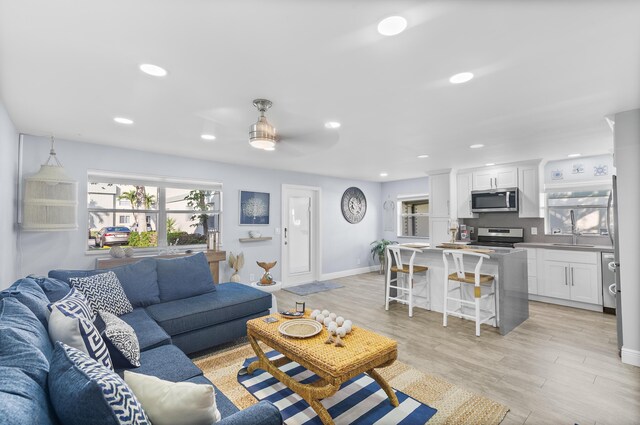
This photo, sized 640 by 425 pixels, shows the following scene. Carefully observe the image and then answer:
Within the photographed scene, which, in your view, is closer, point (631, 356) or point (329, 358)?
point (329, 358)

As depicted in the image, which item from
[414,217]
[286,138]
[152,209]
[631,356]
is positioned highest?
[286,138]

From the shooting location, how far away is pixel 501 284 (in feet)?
11.5

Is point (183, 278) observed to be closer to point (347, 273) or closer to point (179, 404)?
point (179, 404)

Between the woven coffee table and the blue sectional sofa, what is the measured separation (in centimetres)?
55

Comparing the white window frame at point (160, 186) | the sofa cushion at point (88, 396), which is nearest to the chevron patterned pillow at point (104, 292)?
the white window frame at point (160, 186)

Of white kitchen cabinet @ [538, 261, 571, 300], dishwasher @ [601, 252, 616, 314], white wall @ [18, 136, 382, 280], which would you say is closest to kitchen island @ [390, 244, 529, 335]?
white kitchen cabinet @ [538, 261, 571, 300]

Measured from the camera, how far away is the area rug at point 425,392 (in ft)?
6.63

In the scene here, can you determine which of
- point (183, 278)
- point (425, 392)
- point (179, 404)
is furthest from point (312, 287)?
point (179, 404)

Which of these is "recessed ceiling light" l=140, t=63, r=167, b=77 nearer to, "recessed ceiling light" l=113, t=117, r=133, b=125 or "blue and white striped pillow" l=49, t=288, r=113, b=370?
"recessed ceiling light" l=113, t=117, r=133, b=125

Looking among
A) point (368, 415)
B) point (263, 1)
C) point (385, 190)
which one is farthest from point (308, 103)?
point (385, 190)

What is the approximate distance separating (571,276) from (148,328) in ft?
18.5

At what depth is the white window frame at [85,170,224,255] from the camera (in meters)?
4.05

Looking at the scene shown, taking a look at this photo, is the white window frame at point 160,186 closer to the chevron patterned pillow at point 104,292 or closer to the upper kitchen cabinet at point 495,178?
the chevron patterned pillow at point 104,292

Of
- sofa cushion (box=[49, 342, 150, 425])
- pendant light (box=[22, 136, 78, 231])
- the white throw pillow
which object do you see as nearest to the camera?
sofa cushion (box=[49, 342, 150, 425])
